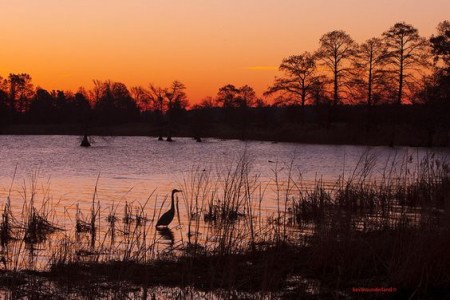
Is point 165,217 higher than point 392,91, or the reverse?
point 392,91

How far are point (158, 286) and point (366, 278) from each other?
264 cm

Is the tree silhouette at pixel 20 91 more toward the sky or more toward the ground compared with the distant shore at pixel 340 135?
more toward the sky

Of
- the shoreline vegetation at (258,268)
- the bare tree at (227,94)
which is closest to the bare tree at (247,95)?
the bare tree at (227,94)

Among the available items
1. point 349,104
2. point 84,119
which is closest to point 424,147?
point 349,104

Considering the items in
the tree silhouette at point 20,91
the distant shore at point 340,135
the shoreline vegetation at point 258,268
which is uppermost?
the tree silhouette at point 20,91

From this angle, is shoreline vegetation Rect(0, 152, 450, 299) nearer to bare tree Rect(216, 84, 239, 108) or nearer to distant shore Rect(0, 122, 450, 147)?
distant shore Rect(0, 122, 450, 147)

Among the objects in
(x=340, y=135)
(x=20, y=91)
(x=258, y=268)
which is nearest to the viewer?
(x=258, y=268)

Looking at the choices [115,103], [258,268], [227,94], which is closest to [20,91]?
[115,103]

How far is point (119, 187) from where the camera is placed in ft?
70.6

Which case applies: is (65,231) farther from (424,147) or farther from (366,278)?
(424,147)

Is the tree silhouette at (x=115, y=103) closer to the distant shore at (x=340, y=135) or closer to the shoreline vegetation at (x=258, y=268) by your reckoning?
the distant shore at (x=340, y=135)

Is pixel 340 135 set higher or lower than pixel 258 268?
higher

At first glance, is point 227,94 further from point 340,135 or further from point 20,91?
point 340,135

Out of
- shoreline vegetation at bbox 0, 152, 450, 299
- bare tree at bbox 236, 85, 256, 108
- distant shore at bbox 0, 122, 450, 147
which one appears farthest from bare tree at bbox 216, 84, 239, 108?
shoreline vegetation at bbox 0, 152, 450, 299
